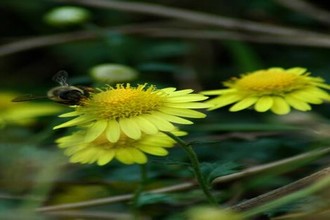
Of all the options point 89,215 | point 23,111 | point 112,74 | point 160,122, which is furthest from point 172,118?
point 23,111

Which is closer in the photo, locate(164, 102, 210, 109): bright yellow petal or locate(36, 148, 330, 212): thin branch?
locate(164, 102, 210, 109): bright yellow petal

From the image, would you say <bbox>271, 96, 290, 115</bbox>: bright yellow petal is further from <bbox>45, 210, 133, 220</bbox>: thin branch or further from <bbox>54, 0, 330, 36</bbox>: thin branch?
<bbox>54, 0, 330, 36</bbox>: thin branch

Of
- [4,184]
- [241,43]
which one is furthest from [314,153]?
[241,43]

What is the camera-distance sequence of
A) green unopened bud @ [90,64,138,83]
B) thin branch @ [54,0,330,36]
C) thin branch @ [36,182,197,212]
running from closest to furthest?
thin branch @ [36,182,197,212] < green unopened bud @ [90,64,138,83] < thin branch @ [54,0,330,36]

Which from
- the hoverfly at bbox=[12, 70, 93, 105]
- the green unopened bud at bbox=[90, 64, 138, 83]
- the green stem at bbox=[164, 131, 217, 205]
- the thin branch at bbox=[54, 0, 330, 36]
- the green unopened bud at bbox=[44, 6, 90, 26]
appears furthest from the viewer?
the thin branch at bbox=[54, 0, 330, 36]

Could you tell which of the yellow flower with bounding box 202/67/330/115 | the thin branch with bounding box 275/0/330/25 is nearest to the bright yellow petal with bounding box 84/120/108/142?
the yellow flower with bounding box 202/67/330/115

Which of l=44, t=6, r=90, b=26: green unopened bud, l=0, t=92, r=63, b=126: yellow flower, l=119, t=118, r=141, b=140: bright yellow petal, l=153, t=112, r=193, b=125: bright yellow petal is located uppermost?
l=44, t=6, r=90, b=26: green unopened bud

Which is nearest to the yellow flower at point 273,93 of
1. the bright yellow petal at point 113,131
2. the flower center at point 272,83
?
the flower center at point 272,83

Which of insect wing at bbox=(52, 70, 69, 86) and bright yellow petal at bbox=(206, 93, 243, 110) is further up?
bright yellow petal at bbox=(206, 93, 243, 110)

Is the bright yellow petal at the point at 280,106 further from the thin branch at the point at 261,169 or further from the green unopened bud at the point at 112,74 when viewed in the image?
the green unopened bud at the point at 112,74
